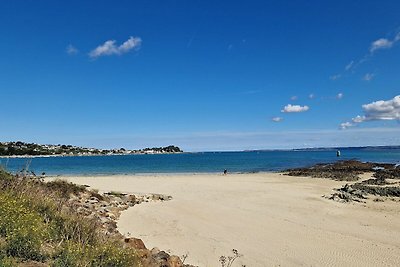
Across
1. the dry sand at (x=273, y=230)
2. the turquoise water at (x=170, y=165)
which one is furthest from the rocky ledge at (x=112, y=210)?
the turquoise water at (x=170, y=165)

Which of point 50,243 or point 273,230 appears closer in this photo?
point 50,243

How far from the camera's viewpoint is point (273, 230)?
14.5 meters

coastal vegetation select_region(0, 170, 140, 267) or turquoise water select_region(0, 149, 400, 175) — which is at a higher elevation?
turquoise water select_region(0, 149, 400, 175)

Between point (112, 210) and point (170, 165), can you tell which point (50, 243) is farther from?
point (170, 165)

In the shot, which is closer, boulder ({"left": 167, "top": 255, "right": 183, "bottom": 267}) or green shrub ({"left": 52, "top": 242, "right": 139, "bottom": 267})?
green shrub ({"left": 52, "top": 242, "right": 139, "bottom": 267})

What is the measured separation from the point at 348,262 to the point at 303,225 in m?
4.46

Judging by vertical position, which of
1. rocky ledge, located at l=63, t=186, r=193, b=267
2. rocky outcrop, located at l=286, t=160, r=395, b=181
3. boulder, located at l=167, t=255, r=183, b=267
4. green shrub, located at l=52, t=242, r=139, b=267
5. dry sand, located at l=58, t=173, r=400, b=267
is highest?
rocky outcrop, located at l=286, t=160, r=395, b=181

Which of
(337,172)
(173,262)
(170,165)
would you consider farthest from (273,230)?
(170,165)

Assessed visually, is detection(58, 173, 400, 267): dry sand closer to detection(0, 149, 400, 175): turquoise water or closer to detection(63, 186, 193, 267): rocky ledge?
detection(63, 186, 193, 267): rocky ledge

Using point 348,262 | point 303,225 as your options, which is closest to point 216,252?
point 348,262

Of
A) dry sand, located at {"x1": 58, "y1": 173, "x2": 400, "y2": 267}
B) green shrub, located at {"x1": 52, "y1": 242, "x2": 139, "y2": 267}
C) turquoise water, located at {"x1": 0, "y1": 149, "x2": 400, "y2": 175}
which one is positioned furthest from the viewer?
turquoise water, located at {"x1": 0, "y1": 149, "x2": 400, "y2": 175}

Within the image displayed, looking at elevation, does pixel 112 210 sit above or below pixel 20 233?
below

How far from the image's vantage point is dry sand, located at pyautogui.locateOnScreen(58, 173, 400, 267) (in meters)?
11.3

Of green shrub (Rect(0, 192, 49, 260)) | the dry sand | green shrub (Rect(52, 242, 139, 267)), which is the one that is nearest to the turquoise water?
the dry sand
